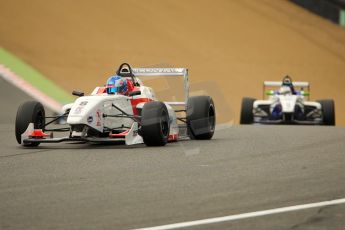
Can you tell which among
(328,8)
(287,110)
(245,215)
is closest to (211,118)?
(245,215)

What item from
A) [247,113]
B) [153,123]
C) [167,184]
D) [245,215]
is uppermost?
[247,113]

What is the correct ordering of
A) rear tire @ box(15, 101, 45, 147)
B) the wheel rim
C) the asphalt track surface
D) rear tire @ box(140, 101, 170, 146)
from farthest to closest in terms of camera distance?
the wheel rim → rear tire @ box(15, 101, 45, 147) → rear tire @ box(140, 101, 170, 146) → the asphalt track surface

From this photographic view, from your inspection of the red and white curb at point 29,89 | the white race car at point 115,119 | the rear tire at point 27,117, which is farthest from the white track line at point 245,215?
the red and white curb at point 29,89

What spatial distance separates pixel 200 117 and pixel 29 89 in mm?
13987

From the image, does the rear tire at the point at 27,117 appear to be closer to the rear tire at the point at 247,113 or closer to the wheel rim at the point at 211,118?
the wheel rim at the point at 211,118

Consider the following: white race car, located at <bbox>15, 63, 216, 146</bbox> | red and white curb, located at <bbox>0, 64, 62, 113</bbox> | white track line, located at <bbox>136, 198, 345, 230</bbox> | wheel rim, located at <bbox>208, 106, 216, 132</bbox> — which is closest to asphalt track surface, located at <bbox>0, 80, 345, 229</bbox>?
white track line, located at <bbox>136, 198, 345, 230</bbox>

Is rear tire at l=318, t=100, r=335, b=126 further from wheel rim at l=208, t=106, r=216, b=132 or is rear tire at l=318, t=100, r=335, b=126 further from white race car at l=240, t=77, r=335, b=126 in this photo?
wheel rim at l=208, t=106, r=216, b=132

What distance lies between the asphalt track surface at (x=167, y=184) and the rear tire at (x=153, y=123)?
0.90 feet

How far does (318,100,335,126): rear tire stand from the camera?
24.0m

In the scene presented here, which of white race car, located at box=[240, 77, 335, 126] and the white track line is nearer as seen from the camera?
the white track line

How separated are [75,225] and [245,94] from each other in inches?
1145

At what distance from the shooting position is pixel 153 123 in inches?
515

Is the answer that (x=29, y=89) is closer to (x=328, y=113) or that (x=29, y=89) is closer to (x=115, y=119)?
(x=328, y=113)

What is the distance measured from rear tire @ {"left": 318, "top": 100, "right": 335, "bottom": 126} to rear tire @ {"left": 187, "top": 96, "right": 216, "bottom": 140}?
9.16 m
